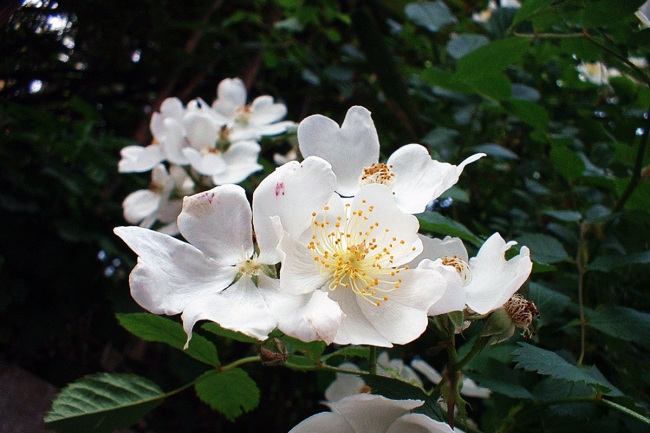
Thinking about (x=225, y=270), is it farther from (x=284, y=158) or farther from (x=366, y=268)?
(x=284, y=158)

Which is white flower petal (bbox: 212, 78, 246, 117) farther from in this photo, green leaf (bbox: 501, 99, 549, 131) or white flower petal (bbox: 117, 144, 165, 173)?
green leaf (bbox: 501, 99, 549, 131)

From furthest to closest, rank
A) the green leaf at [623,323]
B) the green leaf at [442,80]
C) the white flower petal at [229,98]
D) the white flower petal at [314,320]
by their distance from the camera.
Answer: the white flower petal at [229,98], the green leaf at [442,80], the green leaf at [623,323], the white flower petal at [314,320]

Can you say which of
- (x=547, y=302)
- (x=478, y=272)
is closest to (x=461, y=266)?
(x=478, y=272)

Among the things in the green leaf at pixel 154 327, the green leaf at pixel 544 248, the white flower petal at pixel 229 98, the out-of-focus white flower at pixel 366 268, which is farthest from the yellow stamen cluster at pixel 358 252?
the white flower petal at pixel 229 98

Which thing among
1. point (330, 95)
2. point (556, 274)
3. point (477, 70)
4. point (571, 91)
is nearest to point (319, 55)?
point (330, 95)

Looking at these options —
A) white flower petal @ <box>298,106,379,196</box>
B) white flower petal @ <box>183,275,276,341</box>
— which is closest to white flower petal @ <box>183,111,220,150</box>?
white flower petal @ <box>298,106,379,196</box>

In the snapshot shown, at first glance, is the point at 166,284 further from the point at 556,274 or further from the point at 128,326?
the point at 556,274

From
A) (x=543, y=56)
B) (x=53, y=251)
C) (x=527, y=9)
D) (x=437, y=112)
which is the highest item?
(x=527, y=9)

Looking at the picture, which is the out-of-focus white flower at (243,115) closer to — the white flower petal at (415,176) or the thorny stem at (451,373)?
the white flower petal at (415,176)
